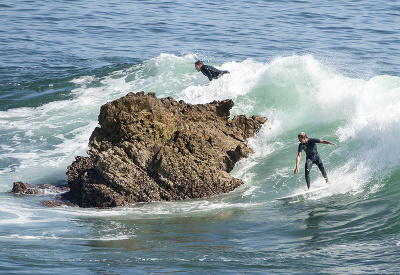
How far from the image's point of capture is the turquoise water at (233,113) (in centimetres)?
831

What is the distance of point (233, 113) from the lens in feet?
55.2

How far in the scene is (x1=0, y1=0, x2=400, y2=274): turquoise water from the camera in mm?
8312

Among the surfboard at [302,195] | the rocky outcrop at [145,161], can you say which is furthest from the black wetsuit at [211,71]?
the surfboard at [302,195]

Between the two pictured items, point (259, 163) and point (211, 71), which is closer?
point (259, 163)

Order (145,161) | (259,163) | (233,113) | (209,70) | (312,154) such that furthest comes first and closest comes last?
(209,70) → (233,113) → (259,163) → (312,154) → (145,161)

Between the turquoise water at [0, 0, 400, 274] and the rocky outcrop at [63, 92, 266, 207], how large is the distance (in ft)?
1.15

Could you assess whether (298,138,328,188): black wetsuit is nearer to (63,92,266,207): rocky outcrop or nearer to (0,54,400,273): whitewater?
(0,54,400,273): whitewater

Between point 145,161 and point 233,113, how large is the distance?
591 cm

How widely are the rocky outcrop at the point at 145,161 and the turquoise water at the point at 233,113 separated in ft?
1.15

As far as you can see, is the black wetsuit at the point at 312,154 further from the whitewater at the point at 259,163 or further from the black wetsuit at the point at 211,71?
the black wetsuit at the point at 211,71

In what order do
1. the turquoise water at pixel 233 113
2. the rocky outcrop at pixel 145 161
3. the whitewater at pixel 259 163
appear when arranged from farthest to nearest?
the rocky outcrop at pixel 145 161, the whitewater at pixel 259 163, the turquoise water at pixel 233 113

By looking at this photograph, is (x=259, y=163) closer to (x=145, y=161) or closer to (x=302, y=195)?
(x=302, y=195)

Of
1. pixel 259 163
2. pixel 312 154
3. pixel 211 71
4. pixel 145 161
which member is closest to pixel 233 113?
pixel 211 71

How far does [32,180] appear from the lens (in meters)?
13.1
